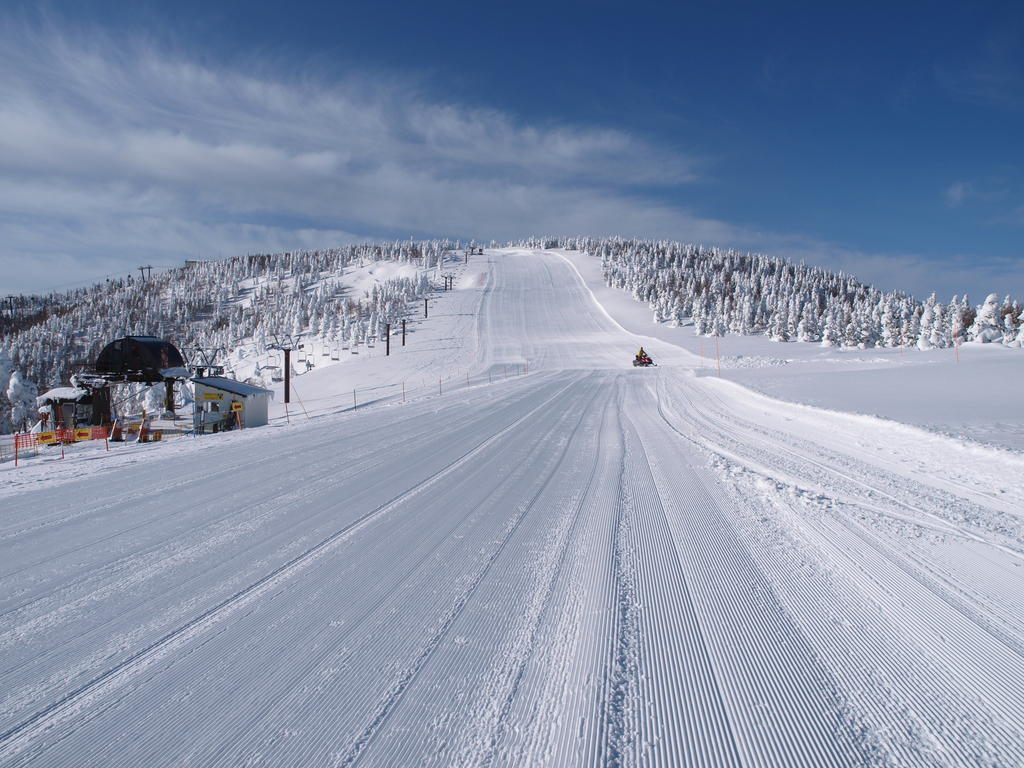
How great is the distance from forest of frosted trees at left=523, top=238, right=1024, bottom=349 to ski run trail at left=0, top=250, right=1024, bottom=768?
57505 millimetres

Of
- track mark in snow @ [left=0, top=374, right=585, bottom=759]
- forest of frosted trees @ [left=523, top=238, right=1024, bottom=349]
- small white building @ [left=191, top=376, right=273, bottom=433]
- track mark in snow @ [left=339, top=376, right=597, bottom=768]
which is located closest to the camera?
track mark in snow @ [left=339, top=376, right=597, bottom=768]

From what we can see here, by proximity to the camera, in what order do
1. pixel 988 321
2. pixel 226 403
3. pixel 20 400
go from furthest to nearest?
pixel 20 400
pixel 988 321
pixel 226 403

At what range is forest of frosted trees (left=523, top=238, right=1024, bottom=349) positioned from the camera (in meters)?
54.3

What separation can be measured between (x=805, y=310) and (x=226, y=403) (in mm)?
78393

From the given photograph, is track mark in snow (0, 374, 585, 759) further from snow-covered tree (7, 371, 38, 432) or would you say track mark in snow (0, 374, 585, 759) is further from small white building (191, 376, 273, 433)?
snow-covered tree (7, 371, 38, 432)

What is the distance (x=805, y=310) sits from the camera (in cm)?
7675

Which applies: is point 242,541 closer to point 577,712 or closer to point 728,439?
point 577,712

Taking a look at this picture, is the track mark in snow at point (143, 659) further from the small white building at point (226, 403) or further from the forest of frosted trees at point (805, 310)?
the forest of frosted trees at point (805, 310)

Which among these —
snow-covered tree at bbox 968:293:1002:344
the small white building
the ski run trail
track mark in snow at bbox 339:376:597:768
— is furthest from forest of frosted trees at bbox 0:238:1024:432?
track mark in snow at bbox 339:376:597:768

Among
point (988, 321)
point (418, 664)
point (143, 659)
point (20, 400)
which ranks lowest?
point (20, 400)

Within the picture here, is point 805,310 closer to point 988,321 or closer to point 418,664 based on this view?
→ point 988,321

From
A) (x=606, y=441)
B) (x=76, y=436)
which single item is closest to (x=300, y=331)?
(x=76, y=436)

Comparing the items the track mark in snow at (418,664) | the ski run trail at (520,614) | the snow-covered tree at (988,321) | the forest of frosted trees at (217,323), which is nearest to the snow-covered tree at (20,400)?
the forest of frosted trees at (217,323)

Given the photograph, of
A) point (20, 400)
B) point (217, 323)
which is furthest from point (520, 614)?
point (217, 323)
